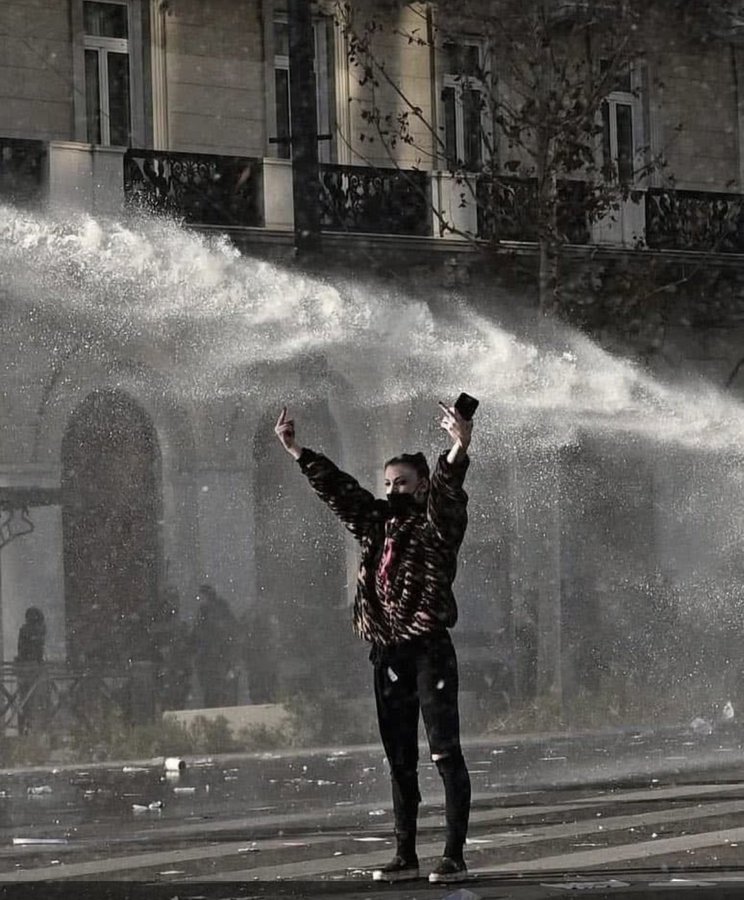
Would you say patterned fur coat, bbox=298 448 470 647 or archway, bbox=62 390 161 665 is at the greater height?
archway, bbox=62 390 161 665

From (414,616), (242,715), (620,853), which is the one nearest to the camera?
(414,616)

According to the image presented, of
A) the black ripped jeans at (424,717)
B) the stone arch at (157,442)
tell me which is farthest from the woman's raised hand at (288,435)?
the stone arch at (157,442)

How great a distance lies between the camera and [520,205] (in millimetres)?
20141

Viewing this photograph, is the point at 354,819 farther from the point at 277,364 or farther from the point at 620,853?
the point at 277,364

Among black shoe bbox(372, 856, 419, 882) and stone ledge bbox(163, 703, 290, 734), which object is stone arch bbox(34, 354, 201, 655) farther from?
black shoe bbox(372, 856, 419, 882)

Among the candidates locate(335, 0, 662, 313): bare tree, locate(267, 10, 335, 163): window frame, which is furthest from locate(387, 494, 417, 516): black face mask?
locate(267, 10, 335, 163): window frame

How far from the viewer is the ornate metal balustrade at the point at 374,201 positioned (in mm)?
24562

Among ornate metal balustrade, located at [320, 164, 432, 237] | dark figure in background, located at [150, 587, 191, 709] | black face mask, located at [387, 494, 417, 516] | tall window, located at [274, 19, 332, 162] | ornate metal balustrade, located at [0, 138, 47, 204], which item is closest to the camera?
black face mask, located at [387, 494, 417, 516]

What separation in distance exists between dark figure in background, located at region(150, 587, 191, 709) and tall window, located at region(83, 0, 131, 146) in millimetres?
5380

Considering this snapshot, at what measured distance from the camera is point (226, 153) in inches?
971

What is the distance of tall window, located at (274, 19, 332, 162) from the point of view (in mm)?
25266

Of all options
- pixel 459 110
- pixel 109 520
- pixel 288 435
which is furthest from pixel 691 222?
pixel 288 435

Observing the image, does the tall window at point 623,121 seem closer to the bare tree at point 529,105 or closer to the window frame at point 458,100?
the bare tree at point 529,105

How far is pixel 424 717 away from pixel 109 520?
15282mm
